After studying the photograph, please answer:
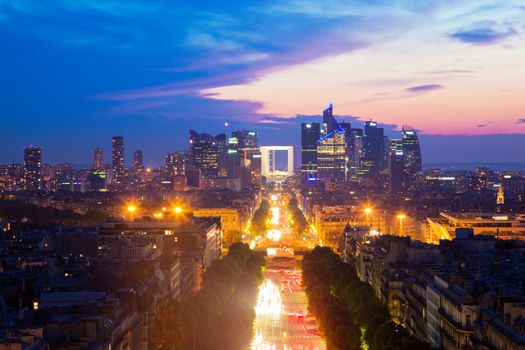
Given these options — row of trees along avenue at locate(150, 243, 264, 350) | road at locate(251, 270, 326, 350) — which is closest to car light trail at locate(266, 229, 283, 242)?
road at locate(251, 270, 326, 350)

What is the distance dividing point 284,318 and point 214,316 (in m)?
12.6

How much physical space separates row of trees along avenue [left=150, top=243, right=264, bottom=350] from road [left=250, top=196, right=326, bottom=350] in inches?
48.0

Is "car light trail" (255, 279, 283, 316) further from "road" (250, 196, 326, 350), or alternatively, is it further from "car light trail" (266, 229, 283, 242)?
"car light trail" (266, 229, 283, 242)

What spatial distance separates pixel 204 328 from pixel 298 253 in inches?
2446

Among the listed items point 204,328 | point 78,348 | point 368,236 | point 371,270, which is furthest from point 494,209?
point 78,348

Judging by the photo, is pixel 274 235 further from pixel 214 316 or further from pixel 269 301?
pixel 214 316

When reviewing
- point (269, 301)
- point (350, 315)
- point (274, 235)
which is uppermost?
point (350, 315)

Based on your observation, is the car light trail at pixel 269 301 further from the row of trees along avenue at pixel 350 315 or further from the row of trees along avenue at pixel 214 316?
the row of trees along avenue at pixel 350 315

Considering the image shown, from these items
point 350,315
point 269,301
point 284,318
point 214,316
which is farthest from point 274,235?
point 214,316

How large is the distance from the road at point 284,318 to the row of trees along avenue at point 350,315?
1.25 metres

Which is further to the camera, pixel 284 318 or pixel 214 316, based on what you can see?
pixel 284 318

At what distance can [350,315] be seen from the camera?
201 feet

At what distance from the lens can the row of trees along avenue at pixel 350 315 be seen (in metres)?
48.4

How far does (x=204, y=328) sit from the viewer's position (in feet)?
188
